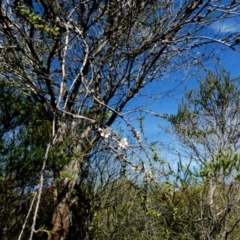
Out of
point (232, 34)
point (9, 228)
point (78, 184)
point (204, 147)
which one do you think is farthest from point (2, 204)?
point (204, 147)

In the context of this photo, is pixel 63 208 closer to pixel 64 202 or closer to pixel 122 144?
pixel 64 202

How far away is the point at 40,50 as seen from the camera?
490 cm

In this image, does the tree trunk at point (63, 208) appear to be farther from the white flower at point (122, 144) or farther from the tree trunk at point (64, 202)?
the white flower at point (122, 144)

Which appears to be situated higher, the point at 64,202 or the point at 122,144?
the point at 64,202


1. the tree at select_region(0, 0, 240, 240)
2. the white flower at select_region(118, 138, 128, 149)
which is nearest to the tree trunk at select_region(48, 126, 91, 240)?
the tree at select_region(0, 0, 240, 240)

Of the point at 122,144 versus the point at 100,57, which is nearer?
the point at 122,144

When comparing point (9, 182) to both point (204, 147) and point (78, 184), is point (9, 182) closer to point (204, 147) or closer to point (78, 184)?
point (78, 184)

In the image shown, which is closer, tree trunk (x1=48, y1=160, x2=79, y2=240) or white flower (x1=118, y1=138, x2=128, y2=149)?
white flower (x1=118, y1=138, x2=128, y2=149)

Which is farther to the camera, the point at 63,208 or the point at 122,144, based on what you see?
the point at 63,208

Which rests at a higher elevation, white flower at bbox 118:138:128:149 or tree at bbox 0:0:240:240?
tree at bbox 0:0:240:240

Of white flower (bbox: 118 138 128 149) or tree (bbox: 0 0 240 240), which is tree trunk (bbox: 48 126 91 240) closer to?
tree (bbox: 0 0 240 240)

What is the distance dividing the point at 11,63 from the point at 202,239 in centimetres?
388

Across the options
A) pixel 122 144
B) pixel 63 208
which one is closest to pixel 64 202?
pixel 63 208

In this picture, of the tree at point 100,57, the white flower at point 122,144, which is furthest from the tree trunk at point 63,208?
the white flower at point 122,144
